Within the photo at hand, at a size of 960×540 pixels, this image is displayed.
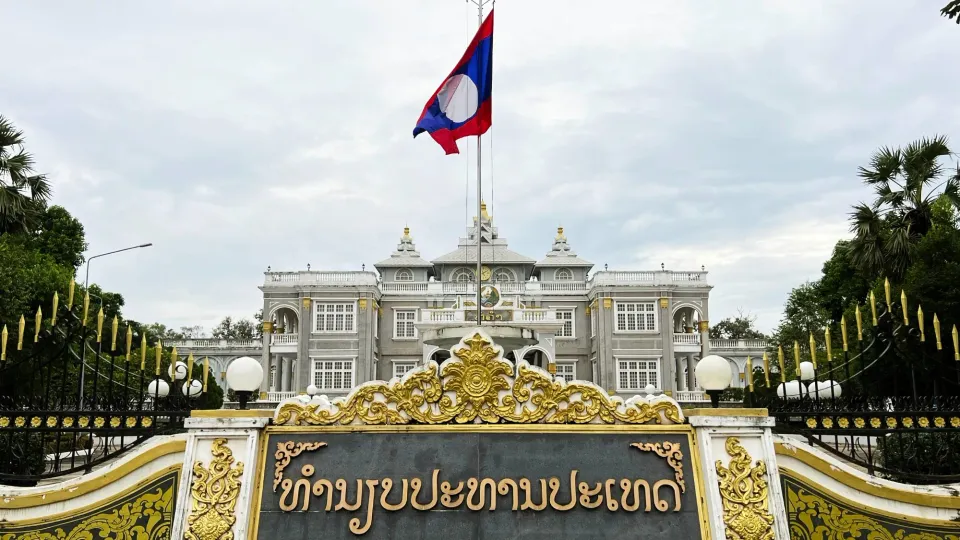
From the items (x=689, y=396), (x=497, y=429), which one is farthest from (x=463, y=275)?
(x=497, y=429)

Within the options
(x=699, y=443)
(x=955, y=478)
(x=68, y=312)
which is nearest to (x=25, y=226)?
(x=68, y=312)

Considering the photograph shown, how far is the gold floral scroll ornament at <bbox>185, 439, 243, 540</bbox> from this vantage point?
14.0ft

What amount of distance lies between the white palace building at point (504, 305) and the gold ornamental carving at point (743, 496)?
1125 inches

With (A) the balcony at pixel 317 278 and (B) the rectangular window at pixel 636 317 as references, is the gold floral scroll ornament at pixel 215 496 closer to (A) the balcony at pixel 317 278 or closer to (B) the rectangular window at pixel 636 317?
(A) the balcony at pixel 317 278

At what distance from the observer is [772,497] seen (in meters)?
4.32

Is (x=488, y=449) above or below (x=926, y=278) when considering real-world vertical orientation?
below

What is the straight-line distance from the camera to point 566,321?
37656mm

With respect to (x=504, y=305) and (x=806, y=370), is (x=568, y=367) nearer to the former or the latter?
(x=504, y=305)

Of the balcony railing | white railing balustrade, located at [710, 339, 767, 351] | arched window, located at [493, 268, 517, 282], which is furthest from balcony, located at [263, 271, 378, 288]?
white railing balustrade, located at [710, 339, 767, 351]

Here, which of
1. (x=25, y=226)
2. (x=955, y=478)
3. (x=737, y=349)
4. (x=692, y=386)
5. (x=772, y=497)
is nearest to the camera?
(x=772, y=497)

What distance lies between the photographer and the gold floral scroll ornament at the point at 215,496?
4.27m

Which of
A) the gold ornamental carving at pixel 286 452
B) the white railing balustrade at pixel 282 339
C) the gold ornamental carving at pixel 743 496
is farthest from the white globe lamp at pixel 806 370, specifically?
the white railing balustrade at pixel 282 339

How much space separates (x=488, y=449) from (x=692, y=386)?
3344cm

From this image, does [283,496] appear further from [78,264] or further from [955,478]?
[78,264]
